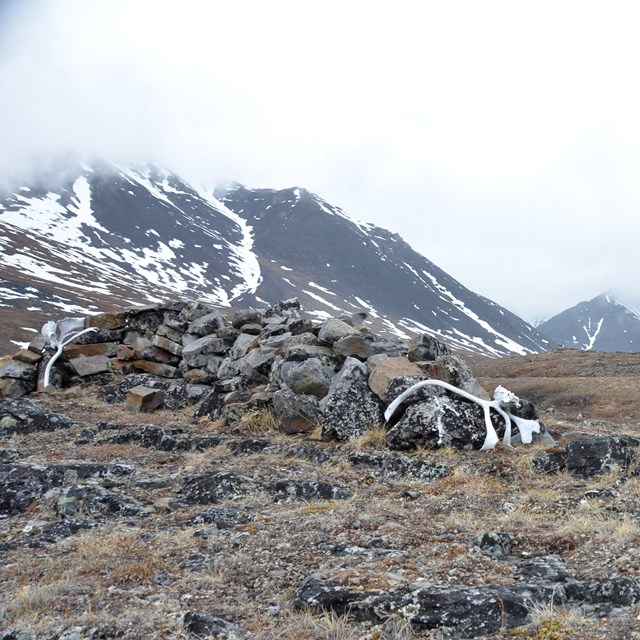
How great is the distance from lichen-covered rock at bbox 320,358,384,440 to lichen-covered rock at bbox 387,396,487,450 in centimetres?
68

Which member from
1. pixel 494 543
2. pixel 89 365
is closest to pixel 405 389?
pixel 494 543

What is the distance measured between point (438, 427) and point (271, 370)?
18.0ft

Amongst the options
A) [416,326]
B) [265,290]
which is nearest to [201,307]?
[265,290]

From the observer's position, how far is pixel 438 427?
10.5 meters

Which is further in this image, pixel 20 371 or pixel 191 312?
pixel 191 312

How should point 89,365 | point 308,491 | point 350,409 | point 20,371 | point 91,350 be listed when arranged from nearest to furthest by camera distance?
point 308,491
point 350,409
point 20,371
point 89,365
point 91,350

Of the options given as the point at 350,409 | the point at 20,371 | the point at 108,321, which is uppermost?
the point at 350,409

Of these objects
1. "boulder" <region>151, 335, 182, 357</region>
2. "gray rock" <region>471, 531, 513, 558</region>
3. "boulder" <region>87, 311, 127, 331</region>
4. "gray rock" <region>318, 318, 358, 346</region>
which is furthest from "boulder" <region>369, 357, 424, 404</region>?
"boulder" <region>87, 311, 127, 331</region>

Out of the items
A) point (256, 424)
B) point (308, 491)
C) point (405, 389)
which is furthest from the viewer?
point (256, 424)

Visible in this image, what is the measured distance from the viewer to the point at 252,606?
4.75 meters

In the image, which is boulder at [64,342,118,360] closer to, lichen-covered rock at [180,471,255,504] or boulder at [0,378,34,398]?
boulder at [0,378,34,398]

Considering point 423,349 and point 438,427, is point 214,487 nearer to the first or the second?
point 438,427

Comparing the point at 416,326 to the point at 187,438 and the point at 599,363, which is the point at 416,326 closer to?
the point at 599,363

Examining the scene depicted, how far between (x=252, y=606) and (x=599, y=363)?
37653 millimetres
